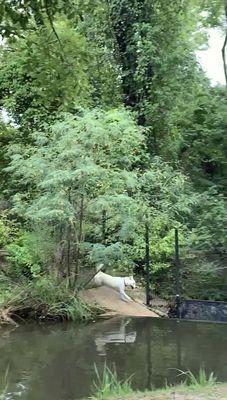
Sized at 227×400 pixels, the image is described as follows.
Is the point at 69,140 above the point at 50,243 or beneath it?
above

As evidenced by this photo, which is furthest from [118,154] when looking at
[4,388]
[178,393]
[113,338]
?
[178,393]

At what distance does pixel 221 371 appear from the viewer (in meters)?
7.12

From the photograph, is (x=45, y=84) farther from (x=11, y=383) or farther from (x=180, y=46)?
(x=180, y=46)

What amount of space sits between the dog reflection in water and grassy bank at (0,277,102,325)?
2.90 feet

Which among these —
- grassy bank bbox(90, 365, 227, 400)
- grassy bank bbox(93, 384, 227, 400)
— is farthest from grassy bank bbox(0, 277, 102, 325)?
grassy bank bbox(93, 384, 227, 400)

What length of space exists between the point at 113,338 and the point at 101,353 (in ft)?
2.82

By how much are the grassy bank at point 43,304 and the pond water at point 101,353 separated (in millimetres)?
263

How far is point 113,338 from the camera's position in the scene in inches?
350

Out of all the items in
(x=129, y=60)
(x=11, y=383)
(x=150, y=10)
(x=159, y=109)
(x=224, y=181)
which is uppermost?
(x=150, y=10)

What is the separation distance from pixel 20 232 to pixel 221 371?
18.5ft

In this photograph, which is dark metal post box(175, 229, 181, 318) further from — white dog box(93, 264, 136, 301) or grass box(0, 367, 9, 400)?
grass box(0, 367, 9, 400)

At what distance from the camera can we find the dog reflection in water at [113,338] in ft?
27.8

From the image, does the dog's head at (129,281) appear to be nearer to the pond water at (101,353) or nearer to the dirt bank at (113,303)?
the dirt bank at (113,303)

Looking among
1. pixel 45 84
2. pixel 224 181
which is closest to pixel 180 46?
pixel 224 181
